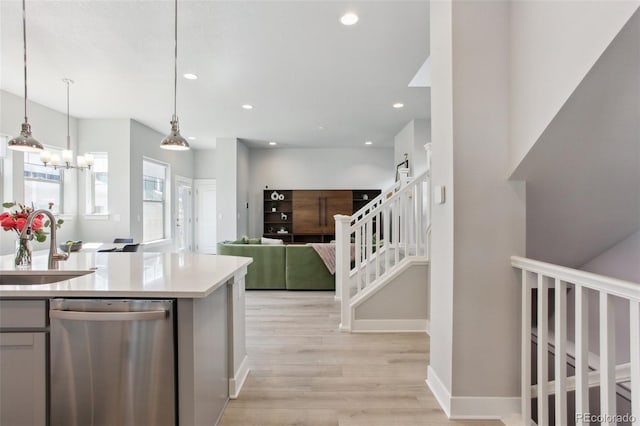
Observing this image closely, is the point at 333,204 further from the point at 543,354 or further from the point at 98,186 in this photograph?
the point at 543,354

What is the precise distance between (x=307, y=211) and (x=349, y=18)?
5343mm

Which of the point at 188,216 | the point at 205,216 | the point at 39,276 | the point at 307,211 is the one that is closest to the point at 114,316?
the point at 39,276

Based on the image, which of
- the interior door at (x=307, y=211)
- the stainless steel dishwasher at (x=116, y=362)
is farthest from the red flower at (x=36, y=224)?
the interior door at (x=307, y=211)

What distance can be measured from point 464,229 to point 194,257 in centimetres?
193

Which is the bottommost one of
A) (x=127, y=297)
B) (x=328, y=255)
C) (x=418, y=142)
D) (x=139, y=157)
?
(x=328, y=255)

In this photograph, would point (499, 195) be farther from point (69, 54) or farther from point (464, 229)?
point (69, 54)

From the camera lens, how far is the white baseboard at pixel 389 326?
3.12 m

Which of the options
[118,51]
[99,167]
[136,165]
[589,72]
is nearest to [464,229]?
[589,72]

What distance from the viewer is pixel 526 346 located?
5.71 ft

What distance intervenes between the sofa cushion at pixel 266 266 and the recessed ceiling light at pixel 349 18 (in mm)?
3175

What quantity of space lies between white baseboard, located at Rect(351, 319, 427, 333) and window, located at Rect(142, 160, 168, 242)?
504 centimetres

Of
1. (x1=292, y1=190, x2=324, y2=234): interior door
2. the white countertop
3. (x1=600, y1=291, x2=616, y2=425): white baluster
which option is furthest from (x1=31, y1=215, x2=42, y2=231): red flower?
(x1=292, y1=190, x2=324, y2=234): interior door

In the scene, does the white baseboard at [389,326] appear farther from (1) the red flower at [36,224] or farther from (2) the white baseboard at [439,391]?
(1) the red flower at [36,224]

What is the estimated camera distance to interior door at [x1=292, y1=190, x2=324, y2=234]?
7656 mm
